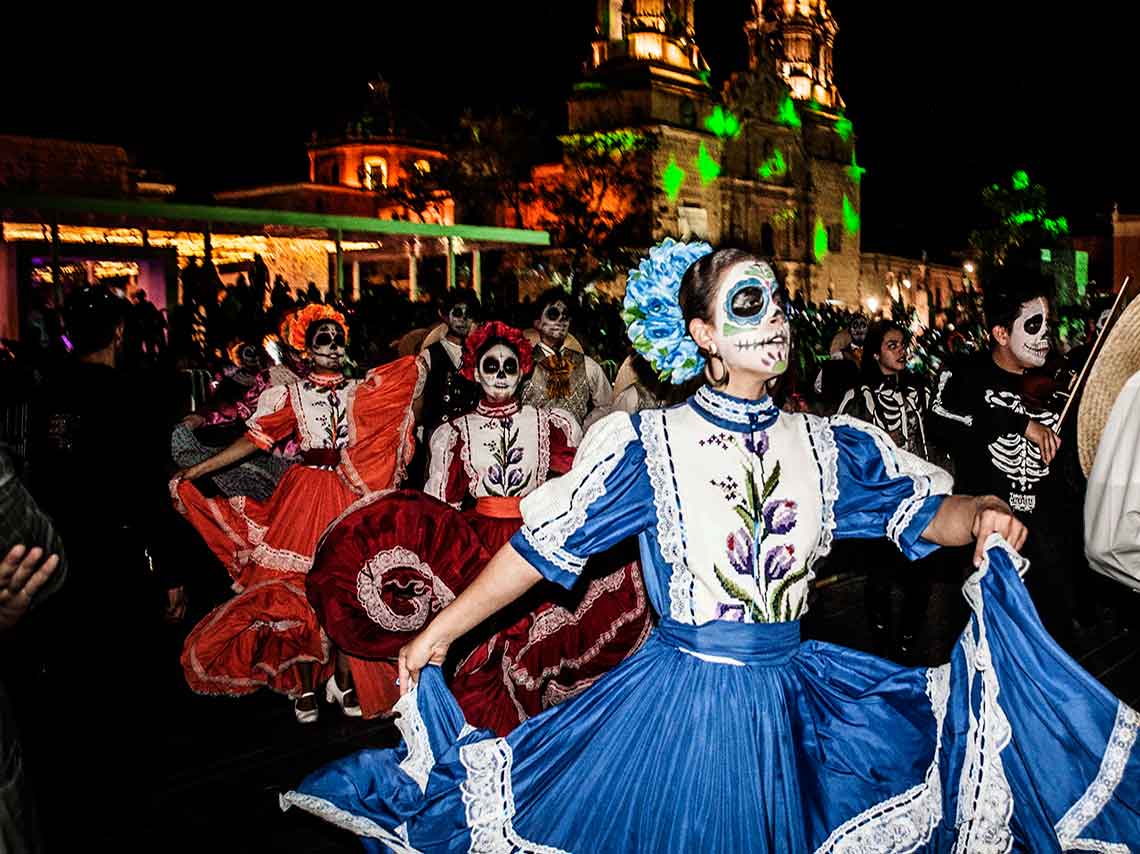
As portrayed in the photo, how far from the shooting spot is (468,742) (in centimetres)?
333

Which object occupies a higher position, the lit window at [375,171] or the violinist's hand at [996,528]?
the lit window at [375,171]

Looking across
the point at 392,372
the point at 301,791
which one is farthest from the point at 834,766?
the point at 392,372

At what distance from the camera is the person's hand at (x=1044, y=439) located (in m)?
5.80

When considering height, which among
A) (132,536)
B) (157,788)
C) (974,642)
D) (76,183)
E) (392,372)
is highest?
(76,183)

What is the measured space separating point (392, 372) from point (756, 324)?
4441 mm

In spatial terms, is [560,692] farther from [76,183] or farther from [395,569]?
[76,183]

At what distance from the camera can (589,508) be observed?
3439mm

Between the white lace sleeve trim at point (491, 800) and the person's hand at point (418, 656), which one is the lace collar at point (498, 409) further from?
the white lace sleeve trim at point (491, 800)

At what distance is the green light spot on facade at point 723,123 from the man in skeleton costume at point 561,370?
174 feet

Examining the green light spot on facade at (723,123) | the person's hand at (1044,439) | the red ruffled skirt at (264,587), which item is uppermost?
the green light spot on facade at (723,123)

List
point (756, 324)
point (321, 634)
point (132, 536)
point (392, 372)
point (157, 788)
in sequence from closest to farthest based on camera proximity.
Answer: point (756, 324) < point (157, 788) < point (321, 634) < point (392, 372) < point (132, 536)

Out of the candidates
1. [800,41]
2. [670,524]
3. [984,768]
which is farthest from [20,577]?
[800,41]

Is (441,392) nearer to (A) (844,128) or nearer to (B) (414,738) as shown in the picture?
(B) (414,738)

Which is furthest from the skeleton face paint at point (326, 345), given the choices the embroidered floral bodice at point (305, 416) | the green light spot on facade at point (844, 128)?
the green light spot on facade at point (844, 128)
